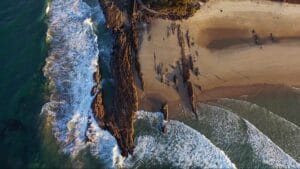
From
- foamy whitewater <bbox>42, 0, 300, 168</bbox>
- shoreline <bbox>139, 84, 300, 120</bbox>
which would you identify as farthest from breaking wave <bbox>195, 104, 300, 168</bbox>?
shoreline <bbox>139, 84, 300, 120</bbox>

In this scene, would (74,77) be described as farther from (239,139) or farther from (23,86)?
(239,139)

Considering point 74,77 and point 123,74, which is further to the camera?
point 74,77

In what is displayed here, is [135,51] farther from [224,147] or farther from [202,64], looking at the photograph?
[224,147]

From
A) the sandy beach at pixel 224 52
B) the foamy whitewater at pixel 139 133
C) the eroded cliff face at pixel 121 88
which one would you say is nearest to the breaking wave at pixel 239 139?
the foamy whitewater at pixel 139 133

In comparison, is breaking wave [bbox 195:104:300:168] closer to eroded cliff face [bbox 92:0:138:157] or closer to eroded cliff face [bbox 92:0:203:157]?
eroded cliff face [bbox 92:0:203:157]

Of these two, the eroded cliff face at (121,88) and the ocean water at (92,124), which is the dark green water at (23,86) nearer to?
the ocean water at (92,124)

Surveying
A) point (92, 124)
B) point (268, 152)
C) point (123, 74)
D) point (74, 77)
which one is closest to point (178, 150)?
point (268, 152)
